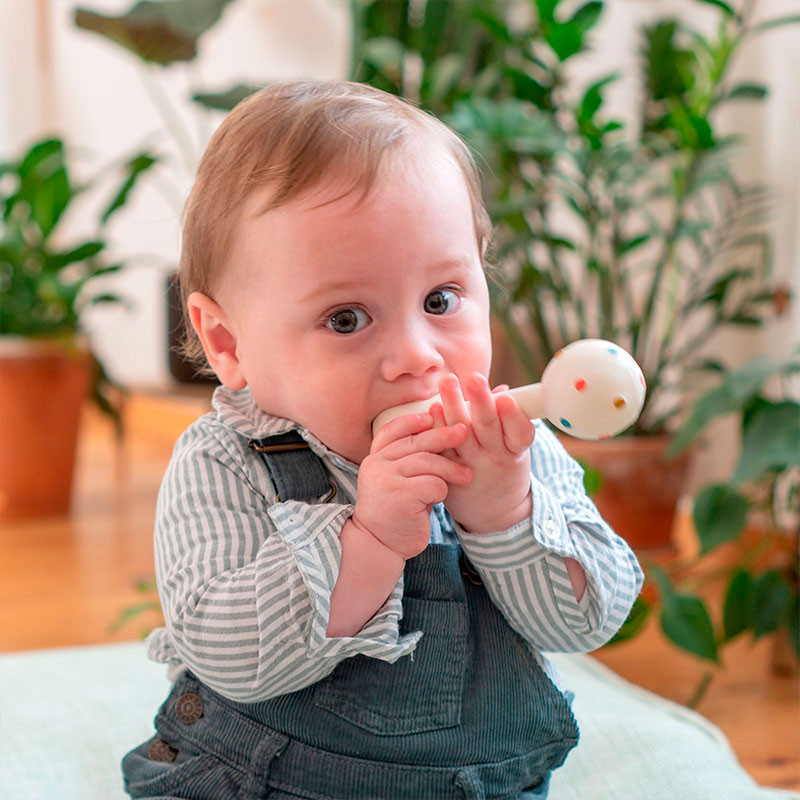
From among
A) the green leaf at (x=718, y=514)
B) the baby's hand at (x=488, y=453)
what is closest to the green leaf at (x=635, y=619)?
the green leaf at (x=718, y=514)

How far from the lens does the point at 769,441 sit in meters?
1.21

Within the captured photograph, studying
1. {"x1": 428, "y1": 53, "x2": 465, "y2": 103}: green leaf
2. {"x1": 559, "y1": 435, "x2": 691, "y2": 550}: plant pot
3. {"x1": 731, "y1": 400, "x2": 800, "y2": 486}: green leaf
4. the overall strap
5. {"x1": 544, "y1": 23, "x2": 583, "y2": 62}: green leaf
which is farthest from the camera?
{"x1": 428, "y1": 53, "x2": 465, "y2": 103}: green leaf

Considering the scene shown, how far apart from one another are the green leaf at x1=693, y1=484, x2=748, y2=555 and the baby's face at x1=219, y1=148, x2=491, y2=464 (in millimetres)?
685

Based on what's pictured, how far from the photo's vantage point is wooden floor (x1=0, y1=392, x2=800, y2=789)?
1.29 metres

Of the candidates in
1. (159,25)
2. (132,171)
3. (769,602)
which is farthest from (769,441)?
(132,171)

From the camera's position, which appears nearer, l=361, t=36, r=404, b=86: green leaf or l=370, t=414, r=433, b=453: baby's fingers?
l=370, t=414, r=433, b=453: baby's fingers

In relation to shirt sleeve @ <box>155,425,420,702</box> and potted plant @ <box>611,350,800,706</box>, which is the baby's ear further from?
potted plant @ <box>611,350,800,706</box>

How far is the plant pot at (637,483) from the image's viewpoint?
1.62 metres

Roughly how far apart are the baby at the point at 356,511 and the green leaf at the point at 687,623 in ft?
1.69

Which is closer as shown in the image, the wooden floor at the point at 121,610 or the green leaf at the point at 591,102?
the wooden floor at the point at 121,610

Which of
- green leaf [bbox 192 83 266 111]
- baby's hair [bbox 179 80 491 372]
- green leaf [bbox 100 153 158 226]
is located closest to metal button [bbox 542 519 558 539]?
baby's hair [bbox 179 80 491 372]

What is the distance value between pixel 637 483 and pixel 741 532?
0.33 meters

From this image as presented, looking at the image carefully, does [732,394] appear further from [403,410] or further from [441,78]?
[441,78]

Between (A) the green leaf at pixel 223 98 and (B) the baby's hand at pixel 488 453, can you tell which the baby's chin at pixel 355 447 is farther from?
(A) the green leaf at pixel 223 98
